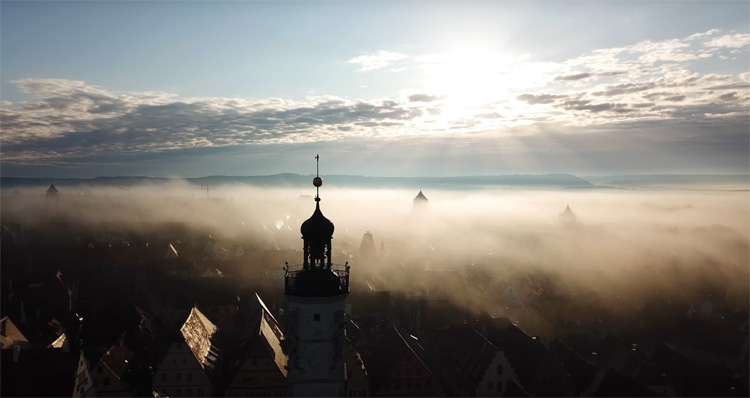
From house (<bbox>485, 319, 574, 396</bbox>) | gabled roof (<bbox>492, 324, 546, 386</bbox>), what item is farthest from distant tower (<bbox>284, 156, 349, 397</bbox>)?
gabled roof (<bbox>492, 324, 546, 386</bbox>)

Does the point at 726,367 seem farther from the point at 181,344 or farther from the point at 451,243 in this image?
the point at 451,243

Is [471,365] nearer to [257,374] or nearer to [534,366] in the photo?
[534,366]

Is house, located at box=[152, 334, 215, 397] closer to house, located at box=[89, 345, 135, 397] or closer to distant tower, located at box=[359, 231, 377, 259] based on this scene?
house, located at box=[89, 345, 135, 397]

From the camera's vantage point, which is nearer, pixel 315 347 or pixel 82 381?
pixel 315 347

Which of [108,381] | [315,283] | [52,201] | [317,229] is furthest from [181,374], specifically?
[52,201]

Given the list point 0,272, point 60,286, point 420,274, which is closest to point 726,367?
point 420,274
